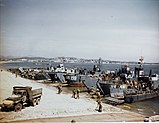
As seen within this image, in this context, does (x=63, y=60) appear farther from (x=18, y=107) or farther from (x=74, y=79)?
(x=18, y=107)

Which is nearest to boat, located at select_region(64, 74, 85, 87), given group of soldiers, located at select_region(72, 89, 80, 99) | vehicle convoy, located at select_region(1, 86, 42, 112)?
group of soldiers, located at select_region(72, 89, 80, 99)

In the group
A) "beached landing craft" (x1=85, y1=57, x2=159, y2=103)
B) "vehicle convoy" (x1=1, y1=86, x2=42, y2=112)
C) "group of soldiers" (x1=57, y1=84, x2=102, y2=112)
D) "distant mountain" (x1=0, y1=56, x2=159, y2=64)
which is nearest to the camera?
"vehicle convoy" (x1=1, y1=86, x2=42, y2=112)

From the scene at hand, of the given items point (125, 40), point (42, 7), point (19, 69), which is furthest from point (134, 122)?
point (42, 7)

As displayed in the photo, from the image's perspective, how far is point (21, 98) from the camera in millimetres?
3020

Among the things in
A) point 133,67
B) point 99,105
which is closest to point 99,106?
point 99,105

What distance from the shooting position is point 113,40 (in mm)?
3305

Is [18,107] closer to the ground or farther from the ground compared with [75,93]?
closer to the ground

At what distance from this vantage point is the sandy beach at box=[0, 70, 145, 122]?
118 inches

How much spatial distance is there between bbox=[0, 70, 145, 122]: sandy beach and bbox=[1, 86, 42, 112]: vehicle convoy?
0.12 feet

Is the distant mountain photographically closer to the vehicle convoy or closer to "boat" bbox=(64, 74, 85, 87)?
"boat" bbox=(64, 74, 85, 87)

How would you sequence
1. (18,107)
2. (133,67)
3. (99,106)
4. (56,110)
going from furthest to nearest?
(133,67)
(99,106)
(56,110)
(18,107)

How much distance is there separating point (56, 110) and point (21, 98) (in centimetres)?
35

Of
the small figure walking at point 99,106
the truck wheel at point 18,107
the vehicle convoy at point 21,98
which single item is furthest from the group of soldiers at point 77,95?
the truck wheel at point 18,107

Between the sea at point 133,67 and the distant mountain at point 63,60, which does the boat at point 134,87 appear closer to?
the sea at point 133,67
